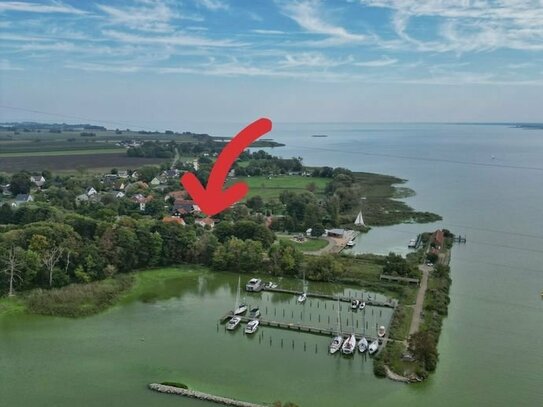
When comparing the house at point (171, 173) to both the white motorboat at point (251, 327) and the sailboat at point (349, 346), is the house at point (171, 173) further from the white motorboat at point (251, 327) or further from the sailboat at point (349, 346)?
the sailboat at point (349, 346)

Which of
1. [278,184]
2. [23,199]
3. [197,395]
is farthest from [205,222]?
[278,184]

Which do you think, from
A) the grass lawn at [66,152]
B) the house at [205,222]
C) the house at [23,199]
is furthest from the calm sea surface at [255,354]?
the grass lawn at [66,152]

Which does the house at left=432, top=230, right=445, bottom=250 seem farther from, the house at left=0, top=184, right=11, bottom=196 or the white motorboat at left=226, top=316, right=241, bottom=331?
the house at left=0, top=184, right=11, bottom=196

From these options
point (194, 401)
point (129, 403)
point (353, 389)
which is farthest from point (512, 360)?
point (129, 403)

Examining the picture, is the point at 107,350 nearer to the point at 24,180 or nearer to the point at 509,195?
the point at 24,180

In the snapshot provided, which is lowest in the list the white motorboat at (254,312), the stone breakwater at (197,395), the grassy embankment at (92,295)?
the stone breakwater at (197,395)

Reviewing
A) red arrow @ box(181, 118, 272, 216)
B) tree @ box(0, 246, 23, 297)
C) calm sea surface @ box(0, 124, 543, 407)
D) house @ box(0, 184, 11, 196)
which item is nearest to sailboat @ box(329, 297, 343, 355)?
calm sea surface @ box(0, 124, 543, 407)
